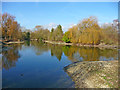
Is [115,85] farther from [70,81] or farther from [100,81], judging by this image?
[70,81]

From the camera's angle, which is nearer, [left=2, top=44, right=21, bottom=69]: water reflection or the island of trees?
[left=2, top=44, right=21, bottom=69]: water reflection

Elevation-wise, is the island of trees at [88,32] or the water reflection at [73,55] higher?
the island of trees at [88,32]

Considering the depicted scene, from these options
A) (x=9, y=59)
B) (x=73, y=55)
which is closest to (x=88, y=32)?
(x=73, y=55)

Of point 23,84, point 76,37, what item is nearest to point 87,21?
point 76,37

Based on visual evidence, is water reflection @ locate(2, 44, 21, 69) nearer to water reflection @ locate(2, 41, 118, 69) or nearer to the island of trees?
water reflection @ locate(2, 41, 118, 69)

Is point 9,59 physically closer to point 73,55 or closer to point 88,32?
point 73,55

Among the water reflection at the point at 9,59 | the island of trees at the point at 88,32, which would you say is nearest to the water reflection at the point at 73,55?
the water reflection at the point at 9,59

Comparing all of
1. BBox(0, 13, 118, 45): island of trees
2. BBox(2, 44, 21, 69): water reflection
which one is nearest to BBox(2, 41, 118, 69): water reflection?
BBox(2, 44, 21, 69): water reflection

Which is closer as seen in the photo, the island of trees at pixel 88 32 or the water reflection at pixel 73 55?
the water reflection at pixel 73 55

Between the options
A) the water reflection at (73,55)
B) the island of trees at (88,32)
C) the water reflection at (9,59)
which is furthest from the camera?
the island of trees at (88,32)

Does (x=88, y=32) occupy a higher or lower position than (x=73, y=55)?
higher

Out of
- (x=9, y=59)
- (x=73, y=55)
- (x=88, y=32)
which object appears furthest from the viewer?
(x=88, y=32)

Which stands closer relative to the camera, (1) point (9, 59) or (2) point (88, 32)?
(1) point (9, 59)

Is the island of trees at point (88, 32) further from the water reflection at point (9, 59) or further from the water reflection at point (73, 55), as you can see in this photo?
the water reflection at point (9, 59)
